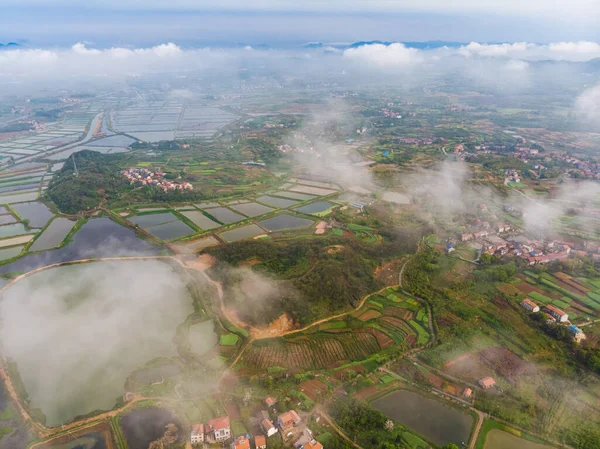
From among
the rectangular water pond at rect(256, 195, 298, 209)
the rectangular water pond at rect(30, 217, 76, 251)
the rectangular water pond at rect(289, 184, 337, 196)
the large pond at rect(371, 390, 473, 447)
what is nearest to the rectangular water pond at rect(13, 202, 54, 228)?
the rectangular water pond at rect(30, 217, 76, 251)

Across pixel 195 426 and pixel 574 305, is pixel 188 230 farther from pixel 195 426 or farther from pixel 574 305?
pixel 574 305

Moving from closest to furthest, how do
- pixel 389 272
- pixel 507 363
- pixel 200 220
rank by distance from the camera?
pixel 507 363 → pixel 389 272 → pixel 200 220

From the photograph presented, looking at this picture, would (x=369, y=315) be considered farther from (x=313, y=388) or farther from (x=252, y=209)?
(x=252, y=209)

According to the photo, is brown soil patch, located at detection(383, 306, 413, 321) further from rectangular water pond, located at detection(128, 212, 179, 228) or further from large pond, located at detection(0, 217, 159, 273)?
rectangular water pond, located at detection(128, 212, 179, 228)

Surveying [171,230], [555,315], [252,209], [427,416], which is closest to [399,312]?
[427,416]

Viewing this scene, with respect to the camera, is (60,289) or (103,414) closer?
(103,414)

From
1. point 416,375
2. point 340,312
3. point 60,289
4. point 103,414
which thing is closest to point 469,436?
point 416,375
